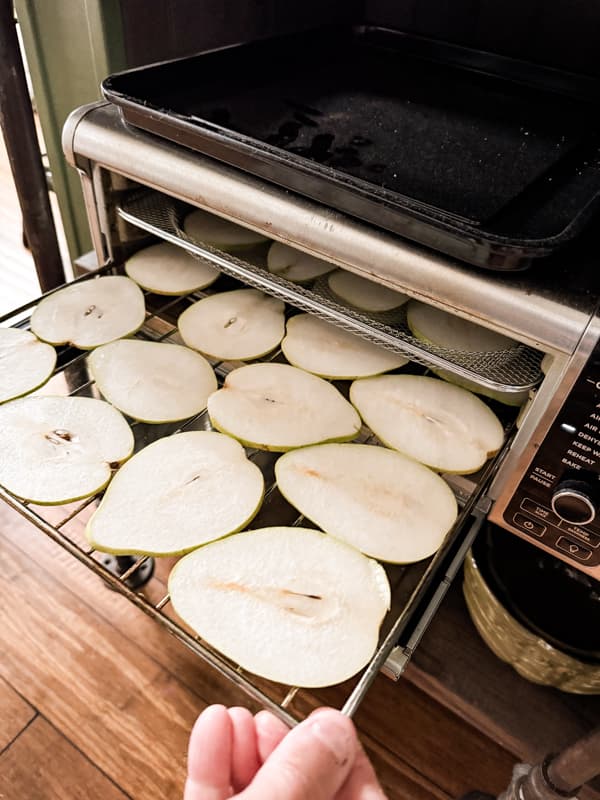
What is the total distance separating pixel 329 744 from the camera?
0.43m

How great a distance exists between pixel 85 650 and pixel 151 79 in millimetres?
916

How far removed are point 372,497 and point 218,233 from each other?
0.51 metres

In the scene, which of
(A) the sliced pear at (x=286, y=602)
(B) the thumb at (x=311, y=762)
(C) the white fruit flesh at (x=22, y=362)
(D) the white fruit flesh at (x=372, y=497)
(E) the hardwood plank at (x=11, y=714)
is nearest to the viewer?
(B) the thumb at (x=311, y=762)

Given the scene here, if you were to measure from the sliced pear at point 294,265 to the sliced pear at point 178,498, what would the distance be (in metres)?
0.31

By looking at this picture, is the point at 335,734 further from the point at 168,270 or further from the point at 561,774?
the point at 168,270

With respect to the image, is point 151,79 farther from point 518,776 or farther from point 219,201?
point 518,776

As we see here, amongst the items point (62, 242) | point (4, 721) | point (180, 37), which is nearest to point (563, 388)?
point (180, 37)

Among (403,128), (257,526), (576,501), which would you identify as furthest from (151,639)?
(403,128)

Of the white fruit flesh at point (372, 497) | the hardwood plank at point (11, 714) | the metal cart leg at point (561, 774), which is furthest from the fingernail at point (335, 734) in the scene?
the hardwood plank at point (11, 714)

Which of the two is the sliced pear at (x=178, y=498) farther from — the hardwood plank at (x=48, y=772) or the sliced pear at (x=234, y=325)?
the hardwood plank at (x=48, y=772)

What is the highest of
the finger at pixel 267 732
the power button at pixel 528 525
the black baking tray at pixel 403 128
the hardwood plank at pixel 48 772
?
the black baking tray at pixel 403 128

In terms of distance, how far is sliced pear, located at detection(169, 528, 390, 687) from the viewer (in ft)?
1.68

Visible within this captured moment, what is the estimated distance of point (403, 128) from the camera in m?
0.82

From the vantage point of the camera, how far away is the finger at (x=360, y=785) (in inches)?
18.3
